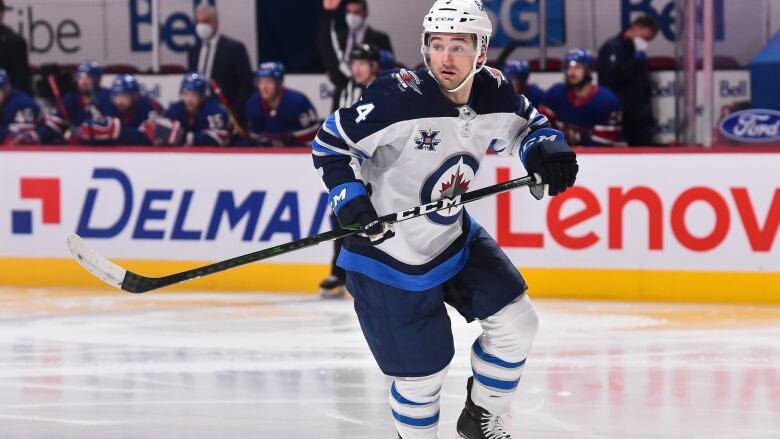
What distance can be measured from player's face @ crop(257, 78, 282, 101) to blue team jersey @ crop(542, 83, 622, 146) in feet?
4.83

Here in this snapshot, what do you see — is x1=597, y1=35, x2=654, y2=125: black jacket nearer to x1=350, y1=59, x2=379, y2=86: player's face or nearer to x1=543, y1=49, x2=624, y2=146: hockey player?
x1=543, y1=49, x2=624, y2=146: hockey player

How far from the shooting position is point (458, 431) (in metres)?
4.48

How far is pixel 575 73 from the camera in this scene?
8.11 metres

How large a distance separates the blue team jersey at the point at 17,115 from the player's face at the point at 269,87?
1404 millimetres

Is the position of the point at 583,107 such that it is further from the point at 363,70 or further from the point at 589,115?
the point at 363,70

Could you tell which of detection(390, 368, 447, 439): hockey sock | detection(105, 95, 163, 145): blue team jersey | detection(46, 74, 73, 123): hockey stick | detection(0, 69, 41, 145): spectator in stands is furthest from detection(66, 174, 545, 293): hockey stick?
detection(46, 74, 73, 123): hockey stick

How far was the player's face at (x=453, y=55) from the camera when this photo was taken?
4.01 metres

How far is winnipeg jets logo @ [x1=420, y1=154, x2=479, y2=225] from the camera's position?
13.6 feet

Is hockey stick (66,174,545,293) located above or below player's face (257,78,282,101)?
below

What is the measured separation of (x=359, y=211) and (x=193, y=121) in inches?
192

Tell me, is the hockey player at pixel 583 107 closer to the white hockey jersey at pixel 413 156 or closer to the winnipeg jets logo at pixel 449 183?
the white hockey jersey at pixel 413 156

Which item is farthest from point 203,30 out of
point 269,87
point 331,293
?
point 331,293

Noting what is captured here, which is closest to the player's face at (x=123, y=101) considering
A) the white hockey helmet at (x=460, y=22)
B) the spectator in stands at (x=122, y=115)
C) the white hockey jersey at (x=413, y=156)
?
the spectator in stands at (x=122, y=115)

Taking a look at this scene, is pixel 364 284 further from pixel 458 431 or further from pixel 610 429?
pixel 610 429
